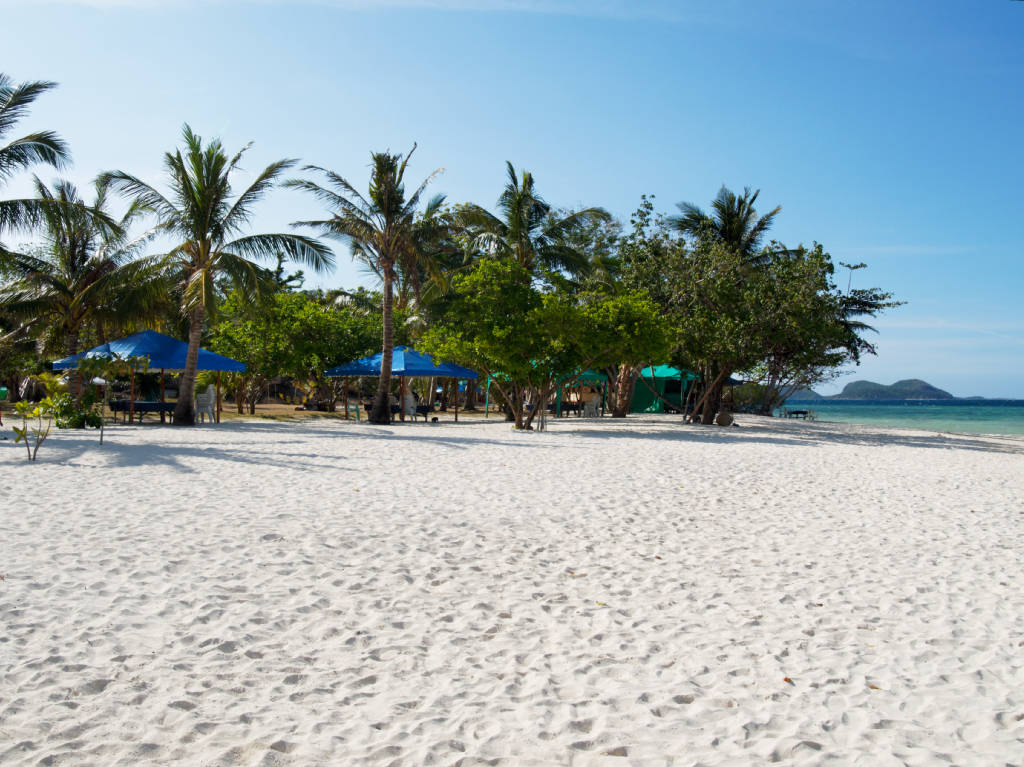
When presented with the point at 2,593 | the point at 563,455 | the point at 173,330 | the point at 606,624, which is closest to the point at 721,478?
the point at 563,455

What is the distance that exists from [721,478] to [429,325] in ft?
55.3

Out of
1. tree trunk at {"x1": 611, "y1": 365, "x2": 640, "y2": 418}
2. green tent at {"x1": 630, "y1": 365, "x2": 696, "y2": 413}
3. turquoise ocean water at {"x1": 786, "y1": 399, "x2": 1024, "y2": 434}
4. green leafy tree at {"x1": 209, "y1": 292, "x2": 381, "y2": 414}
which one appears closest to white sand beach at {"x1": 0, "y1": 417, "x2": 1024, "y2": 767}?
green leafy tree at {"x1": 209, "y1": 292, "x2": 381, "y2": 414}

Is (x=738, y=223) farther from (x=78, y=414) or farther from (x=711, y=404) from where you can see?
(x=78, y=414)

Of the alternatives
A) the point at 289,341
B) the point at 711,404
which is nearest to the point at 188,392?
the point at 289,341

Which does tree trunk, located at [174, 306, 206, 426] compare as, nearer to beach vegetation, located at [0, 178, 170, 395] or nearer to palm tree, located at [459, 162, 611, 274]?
beach vegetation, located at [0, 178, 170, 395]

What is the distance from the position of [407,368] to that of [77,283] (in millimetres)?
9857

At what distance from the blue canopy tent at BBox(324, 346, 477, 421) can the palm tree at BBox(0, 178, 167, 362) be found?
214 inches

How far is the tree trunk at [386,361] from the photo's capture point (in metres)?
19.4

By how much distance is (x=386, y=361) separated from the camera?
64.9ft

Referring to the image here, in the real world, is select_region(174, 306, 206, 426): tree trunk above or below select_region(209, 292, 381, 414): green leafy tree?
below

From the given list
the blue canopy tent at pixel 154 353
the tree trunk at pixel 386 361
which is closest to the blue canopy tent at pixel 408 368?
the tree trunk at pixel 386 361

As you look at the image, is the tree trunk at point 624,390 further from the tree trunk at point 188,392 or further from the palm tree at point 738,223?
the tree trunk at point 188,392

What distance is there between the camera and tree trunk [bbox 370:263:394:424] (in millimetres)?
19391

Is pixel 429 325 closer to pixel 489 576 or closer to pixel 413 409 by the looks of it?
pixel 413 409
